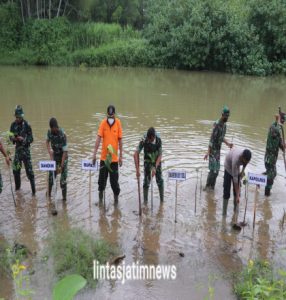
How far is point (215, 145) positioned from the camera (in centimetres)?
802

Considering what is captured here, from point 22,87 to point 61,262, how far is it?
16034mm

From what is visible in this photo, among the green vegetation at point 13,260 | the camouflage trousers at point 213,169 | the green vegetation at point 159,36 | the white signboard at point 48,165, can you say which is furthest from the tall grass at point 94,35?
the green vegetation at point 13,260

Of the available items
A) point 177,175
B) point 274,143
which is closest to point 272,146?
point 274,143

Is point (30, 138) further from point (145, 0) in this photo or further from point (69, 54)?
point (145, 0)

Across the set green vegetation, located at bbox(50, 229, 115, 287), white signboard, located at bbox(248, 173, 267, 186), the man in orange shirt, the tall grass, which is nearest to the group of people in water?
the man in orange shirt

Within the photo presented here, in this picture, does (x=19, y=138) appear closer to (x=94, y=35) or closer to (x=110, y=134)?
(x=110, y=134)

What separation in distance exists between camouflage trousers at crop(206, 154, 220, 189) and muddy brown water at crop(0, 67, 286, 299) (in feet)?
0.82

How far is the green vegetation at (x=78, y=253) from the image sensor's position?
5289 millimetres

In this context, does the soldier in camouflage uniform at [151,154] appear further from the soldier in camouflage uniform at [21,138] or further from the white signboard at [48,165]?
the soldier in camouflage uniform at [21,138]

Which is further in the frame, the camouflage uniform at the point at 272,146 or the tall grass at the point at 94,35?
the tall grass at the point at 94,35

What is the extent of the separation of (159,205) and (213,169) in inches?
56.0

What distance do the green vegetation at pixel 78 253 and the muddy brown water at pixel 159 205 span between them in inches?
7.8

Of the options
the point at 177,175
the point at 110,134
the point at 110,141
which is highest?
the point at 110,134

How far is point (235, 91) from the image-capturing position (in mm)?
20766
